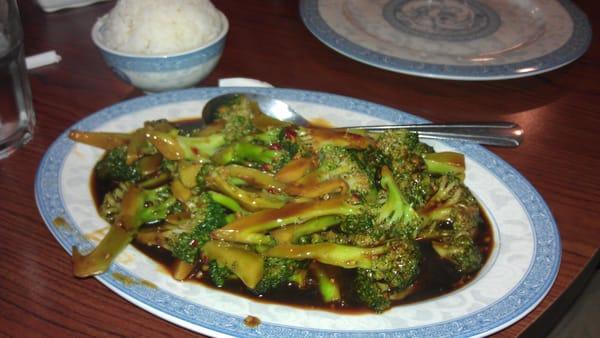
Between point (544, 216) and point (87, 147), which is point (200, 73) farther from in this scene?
point (544, 216)

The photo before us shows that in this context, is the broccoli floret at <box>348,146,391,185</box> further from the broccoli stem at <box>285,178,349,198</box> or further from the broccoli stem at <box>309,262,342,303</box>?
the broccoli stem at <box>309,262,342,303</box>

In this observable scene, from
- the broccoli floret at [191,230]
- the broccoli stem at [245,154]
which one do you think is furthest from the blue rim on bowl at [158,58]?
the broccoli floret at [191,230]

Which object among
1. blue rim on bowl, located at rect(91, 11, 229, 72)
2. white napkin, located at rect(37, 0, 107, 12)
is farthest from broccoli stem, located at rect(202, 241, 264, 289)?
white napkin, located at rect(37, 0, 107, 12)

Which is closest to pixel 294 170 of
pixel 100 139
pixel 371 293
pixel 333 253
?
pixel 333 253

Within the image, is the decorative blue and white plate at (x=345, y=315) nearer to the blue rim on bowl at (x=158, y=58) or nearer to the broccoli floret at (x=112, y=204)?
the broccoli floret at (x=112, y=204)

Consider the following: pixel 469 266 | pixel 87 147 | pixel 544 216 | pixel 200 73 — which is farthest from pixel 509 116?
pixel 87 147

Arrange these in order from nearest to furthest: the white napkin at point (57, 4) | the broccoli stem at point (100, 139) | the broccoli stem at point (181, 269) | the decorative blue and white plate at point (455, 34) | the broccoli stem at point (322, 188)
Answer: the broccoli stem at point (181, 269)
the broccoli stem at point (322, 188)
the broccoli stem at point (100, 139)
the decorative blue and white plate at point (455, 34)
the white napkin at point (57, 4)
